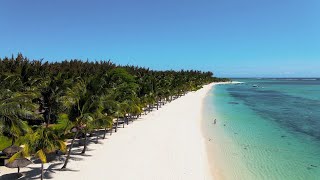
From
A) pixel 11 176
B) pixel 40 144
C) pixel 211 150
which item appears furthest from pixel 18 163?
pixel 211 150

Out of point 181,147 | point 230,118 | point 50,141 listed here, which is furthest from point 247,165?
point 230,118

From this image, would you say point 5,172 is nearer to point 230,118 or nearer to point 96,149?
point 96,149

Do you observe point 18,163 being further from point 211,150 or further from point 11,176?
point 211,150

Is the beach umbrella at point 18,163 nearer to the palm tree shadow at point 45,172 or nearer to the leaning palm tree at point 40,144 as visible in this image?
the leaning palm tree at point 40,144

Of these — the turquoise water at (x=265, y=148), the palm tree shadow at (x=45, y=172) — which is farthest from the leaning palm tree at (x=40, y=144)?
the turquoise water at (x=265, y=148)

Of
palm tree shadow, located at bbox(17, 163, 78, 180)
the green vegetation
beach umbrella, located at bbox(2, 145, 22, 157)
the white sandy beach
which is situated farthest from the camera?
beach umbrella, located at bbox(2, 145, 22, 157)

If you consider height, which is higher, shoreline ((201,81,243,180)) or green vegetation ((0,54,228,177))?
green vegetation ((0,54,228,177))

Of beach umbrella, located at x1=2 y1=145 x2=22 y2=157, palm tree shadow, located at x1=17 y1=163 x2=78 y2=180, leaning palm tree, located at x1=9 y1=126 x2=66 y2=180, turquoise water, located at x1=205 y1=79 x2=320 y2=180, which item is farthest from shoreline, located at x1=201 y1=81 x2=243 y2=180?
beach umbrella, located at x1=2 y1=145 x2=22 y2=157

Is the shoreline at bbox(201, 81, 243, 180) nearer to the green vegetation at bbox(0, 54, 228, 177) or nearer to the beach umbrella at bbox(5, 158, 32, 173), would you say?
the green vegetation at bbox(0, 54, 228, 177)

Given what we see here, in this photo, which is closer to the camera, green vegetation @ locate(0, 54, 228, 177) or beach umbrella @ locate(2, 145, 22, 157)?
green vegetation @ locate(0, 54, 228, 177)
